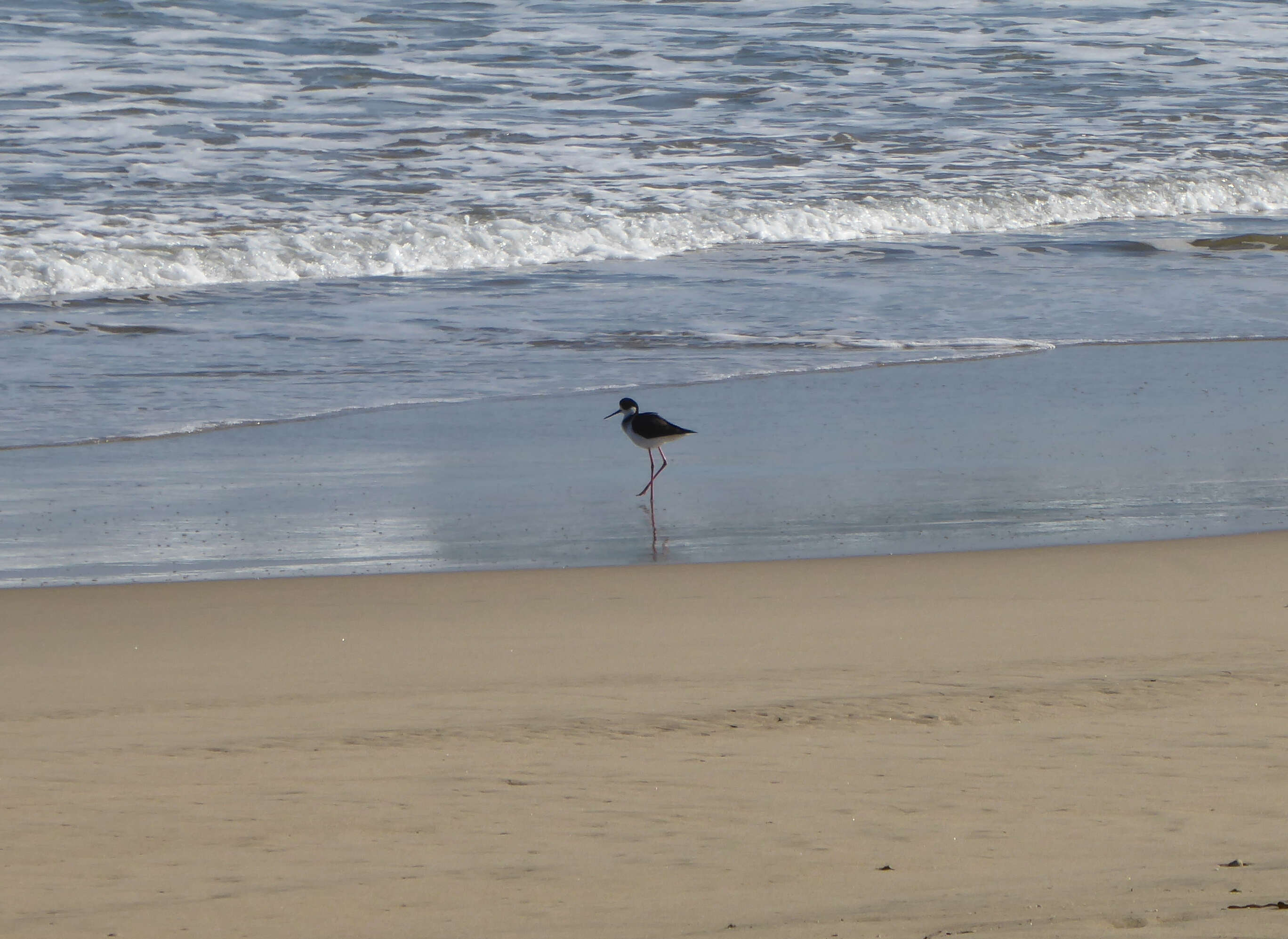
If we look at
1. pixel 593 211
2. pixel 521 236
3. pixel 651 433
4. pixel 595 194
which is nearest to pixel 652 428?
pixel 651 433

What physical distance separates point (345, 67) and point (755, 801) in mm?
16629

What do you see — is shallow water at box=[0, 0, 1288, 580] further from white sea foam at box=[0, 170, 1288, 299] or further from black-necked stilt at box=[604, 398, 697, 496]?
black-necked stilt at box=[604, 398, 697, 496]

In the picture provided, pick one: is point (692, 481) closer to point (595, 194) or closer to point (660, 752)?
point (660, 752)

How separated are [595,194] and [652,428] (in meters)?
7.48

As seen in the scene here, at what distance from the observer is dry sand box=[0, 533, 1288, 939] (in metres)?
2.60

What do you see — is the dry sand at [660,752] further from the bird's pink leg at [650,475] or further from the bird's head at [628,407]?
the bird's head at [628,407]

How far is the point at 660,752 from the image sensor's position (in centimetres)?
334

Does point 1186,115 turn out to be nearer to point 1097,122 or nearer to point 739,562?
point 1097,122

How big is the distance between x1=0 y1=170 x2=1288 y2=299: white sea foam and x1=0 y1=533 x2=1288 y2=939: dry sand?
6.42m

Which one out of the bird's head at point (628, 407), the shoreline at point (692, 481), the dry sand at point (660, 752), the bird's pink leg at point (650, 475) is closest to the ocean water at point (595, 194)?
the shoreline at point (692, 481)

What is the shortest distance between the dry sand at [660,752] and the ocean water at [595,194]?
2.98 metres

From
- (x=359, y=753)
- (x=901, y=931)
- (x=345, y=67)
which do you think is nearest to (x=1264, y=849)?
(x=901, y=931)

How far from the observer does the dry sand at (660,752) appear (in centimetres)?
260

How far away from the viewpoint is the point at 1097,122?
675 inches
